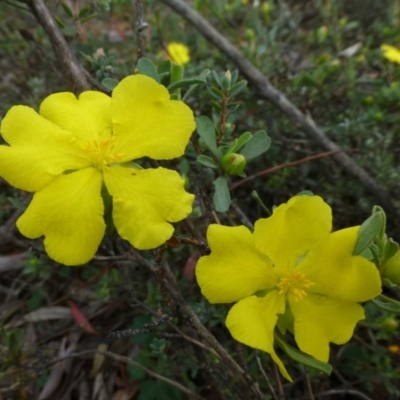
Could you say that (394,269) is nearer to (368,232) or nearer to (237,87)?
(368,232)

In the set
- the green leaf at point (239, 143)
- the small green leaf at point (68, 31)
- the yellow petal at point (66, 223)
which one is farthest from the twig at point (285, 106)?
the yellow petal at point (66, 223)

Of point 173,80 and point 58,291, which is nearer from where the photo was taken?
point 173,80

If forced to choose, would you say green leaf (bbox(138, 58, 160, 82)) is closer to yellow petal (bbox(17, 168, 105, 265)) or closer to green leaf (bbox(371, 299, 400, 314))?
yellow petal (bbox(17, 168, 105, 265))

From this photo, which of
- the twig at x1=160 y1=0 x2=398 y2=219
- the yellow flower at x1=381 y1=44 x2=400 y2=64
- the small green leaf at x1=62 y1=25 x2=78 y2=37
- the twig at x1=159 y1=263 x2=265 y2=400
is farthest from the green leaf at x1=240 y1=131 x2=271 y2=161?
the yellow flower at x1=381 y1=44 x2=400 y2=64

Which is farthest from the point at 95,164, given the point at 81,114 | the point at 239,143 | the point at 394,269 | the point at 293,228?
the point at 394,269

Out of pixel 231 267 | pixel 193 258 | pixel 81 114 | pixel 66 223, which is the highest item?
pixel 81 114

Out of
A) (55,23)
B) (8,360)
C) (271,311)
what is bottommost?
(8,360)

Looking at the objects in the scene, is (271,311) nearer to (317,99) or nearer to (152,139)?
(152,139)

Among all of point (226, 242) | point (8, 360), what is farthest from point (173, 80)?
point (8, 360)
